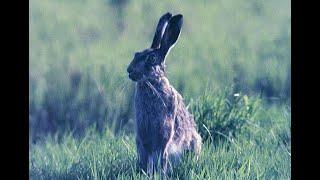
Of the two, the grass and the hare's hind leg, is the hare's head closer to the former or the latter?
the hare's hind leg

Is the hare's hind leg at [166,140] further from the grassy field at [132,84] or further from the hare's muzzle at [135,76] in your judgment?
the hare's muzzle at [135,76]

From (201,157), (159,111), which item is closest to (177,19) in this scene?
(159,111)

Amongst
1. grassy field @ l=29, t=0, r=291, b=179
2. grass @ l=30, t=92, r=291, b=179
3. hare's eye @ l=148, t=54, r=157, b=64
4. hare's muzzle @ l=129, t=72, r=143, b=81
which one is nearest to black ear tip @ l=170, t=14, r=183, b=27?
hare's eye @ l=148, t=54, r=157, b=64

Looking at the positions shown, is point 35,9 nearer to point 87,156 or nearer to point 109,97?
point 109,97

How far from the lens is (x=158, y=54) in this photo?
5695 mm

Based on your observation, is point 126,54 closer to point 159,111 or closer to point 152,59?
point 159,111

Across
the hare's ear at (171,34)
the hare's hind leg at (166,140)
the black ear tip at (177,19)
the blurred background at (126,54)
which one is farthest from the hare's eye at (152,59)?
the blurred background at (126,54)

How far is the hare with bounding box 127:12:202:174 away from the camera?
574cm

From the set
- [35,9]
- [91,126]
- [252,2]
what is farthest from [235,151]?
[35,9]

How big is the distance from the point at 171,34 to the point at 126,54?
5.93 ft

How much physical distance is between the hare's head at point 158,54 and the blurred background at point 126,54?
2.59 feet

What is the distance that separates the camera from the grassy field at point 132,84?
6020 millimetres

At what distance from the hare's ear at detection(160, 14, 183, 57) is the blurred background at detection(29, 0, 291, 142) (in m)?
0.83
